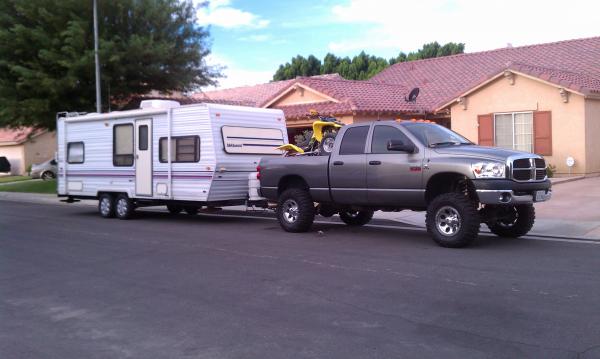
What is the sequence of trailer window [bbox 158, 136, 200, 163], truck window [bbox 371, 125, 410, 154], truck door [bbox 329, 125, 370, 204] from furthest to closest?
1. trailer window [bbox 158, 136, 200, 163]
2. truck door [bbox 329, 125, 370, 204]
3. truck window [bbox 371, 125, 410, 154]

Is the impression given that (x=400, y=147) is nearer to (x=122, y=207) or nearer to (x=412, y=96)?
(x=122, y=207)

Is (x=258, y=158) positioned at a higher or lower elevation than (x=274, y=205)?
higher

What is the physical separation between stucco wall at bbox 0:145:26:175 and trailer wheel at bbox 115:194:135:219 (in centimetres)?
2985

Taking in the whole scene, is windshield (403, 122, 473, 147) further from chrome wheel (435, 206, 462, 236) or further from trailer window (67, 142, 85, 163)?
trailer window (67, 142, 85, 163)

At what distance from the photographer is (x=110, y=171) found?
16.8 meters

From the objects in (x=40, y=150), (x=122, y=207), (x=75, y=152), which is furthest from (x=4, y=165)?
(x=122, y=207)

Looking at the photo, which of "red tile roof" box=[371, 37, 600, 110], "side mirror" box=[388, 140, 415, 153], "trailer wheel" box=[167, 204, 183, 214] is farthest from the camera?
"red tile roof" box=[371, 37, 600, 110]

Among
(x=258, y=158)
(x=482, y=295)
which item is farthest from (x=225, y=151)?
(x=482, y=295)

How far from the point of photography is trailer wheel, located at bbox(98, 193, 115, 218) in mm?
16922

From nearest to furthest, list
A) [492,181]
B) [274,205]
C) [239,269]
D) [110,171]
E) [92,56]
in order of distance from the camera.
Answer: [239,269], [492,181], [274,205], [110,171], [92,56]

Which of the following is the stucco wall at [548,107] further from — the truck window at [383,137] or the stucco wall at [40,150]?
the stucco wall at [40,150]

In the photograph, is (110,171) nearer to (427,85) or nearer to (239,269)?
(239,269)

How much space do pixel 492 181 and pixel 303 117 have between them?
54.0 feet

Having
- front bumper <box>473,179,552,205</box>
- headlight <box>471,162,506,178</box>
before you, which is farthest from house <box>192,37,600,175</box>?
headlight <box>471,162,506,178</box>
